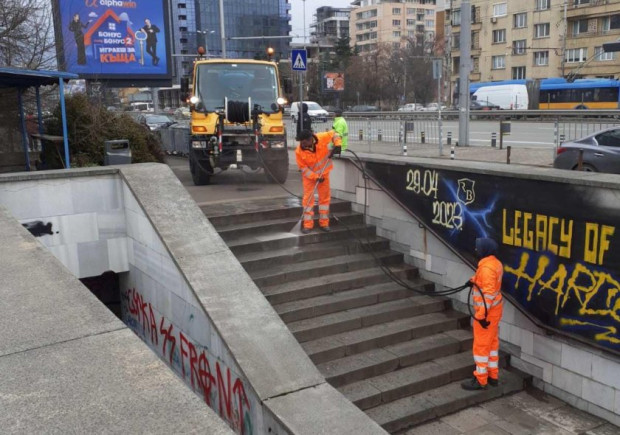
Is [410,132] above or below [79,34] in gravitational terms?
below

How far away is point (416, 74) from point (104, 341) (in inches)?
2859

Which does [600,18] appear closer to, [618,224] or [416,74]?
[416,74]

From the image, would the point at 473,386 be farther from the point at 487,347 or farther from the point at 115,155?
the point at 115,155

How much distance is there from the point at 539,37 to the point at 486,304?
214 feet

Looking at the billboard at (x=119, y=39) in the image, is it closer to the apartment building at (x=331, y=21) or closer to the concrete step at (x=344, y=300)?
the concrete step at (x=344, y=300)

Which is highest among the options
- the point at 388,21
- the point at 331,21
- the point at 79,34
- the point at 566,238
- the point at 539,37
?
the point at 331,21

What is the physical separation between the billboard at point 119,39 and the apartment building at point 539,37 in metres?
44.6

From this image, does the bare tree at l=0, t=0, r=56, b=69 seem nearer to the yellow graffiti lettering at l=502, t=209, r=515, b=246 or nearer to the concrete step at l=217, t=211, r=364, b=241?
the concrete step at l=217, t=211, r=364, b=241

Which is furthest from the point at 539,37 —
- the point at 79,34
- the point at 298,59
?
the point at 298,59

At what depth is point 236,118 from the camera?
12.3 m

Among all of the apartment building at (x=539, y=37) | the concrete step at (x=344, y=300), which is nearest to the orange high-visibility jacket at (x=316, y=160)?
the concrete step at (x=344, y=300)

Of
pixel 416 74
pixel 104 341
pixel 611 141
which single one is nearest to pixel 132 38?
pixel 611 141

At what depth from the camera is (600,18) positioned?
191ft

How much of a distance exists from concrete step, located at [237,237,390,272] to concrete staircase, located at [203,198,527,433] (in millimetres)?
14
